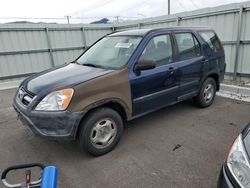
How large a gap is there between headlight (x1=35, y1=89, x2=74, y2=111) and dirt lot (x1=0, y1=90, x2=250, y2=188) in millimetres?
866

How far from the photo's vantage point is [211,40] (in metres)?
4.63

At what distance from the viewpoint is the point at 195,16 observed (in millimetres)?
7188

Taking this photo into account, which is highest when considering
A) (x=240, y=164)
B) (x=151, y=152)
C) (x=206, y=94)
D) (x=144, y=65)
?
(x=144, y=65)

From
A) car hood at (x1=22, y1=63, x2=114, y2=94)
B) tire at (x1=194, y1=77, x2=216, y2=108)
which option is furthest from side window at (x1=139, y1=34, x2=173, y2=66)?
tire at (x1=194, y1=77, x2=216, y2=108)

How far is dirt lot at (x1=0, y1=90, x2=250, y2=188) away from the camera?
8.57 feet

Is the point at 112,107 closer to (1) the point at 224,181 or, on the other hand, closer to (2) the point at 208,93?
(1) the point at 224,181

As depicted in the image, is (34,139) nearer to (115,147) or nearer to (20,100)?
(20,100)

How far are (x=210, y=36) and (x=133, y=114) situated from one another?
8.84 feet

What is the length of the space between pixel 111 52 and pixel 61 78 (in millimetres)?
Result: 1077

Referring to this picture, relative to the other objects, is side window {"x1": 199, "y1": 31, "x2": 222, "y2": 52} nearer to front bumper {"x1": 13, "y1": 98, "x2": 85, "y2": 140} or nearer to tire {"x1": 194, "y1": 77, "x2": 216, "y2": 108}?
tire {"x1": 194, "y1": 77, "x2": 216, "y2": 108}

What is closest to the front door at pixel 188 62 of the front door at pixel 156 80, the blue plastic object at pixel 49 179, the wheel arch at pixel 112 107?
the front door at pixel 156 80

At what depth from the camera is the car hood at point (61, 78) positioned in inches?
113

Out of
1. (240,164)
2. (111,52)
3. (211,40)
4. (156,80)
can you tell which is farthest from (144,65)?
(211,40)

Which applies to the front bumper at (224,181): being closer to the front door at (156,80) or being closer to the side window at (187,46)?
the front door at (156,80)
